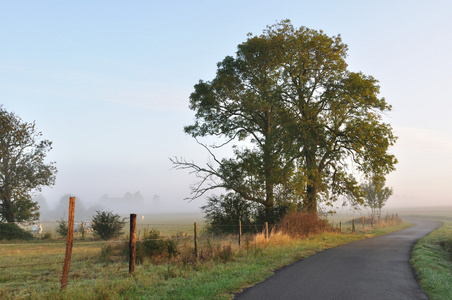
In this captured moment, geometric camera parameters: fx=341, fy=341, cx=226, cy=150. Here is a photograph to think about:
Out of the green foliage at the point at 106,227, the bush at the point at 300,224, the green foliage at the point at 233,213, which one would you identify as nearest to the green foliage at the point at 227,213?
the green foliage at the point at 233,213

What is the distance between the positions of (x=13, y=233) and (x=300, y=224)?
25371mm

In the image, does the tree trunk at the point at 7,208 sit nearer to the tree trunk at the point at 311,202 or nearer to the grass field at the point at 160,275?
the grass field at the point at 160,275

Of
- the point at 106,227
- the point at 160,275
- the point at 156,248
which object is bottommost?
the point at 106,227

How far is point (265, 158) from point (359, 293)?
17.8 metres

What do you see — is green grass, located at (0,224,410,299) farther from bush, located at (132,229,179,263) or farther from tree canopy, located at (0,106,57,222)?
tree canopy, located at (0,106,57,222)

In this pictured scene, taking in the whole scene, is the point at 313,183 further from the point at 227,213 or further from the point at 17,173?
the point at 17,173

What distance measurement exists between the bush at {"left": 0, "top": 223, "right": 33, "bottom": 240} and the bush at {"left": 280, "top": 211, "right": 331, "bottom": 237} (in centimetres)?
2359

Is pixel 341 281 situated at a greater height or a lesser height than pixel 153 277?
lesser

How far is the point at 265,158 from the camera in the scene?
2634 centimetres

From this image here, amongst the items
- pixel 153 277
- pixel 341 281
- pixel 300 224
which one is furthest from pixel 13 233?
pixel 341 281

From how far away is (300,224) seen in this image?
23.7m

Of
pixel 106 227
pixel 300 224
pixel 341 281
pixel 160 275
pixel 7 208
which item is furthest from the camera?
pixel 7 208

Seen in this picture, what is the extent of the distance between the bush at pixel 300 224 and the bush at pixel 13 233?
2359 cm

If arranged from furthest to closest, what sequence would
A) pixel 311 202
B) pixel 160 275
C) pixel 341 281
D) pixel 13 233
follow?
pixel 13 233
pixel 311 202
pixel 160 275
pixel 341 281
